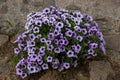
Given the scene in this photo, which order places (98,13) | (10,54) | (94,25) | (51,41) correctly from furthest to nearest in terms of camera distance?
(98,13), (10,54), (94,25), (51,41)

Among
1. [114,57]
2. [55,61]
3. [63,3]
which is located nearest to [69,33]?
[55,61]

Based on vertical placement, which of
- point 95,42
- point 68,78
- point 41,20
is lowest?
point 68,78

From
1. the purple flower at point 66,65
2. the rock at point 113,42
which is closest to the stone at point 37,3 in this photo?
the rock at point 113,42

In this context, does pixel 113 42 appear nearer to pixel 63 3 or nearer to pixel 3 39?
pixel 63 3

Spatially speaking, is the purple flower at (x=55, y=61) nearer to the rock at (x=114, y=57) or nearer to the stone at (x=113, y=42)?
the rock at (x=114, y=57)

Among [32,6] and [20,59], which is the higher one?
[32,6]

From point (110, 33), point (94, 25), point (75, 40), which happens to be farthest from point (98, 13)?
point (75, 40)

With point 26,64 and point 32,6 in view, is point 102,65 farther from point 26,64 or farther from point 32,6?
point 32,6

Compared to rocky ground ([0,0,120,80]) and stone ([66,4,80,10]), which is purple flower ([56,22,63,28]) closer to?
rocky ground ([0,0,120,80])

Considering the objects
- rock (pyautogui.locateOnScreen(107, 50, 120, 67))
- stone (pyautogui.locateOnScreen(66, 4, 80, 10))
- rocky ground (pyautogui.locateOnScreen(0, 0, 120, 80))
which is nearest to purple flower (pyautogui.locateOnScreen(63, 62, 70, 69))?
rocky ground (pyautogui.locateOnScreen(0, 0, 120, 80))
